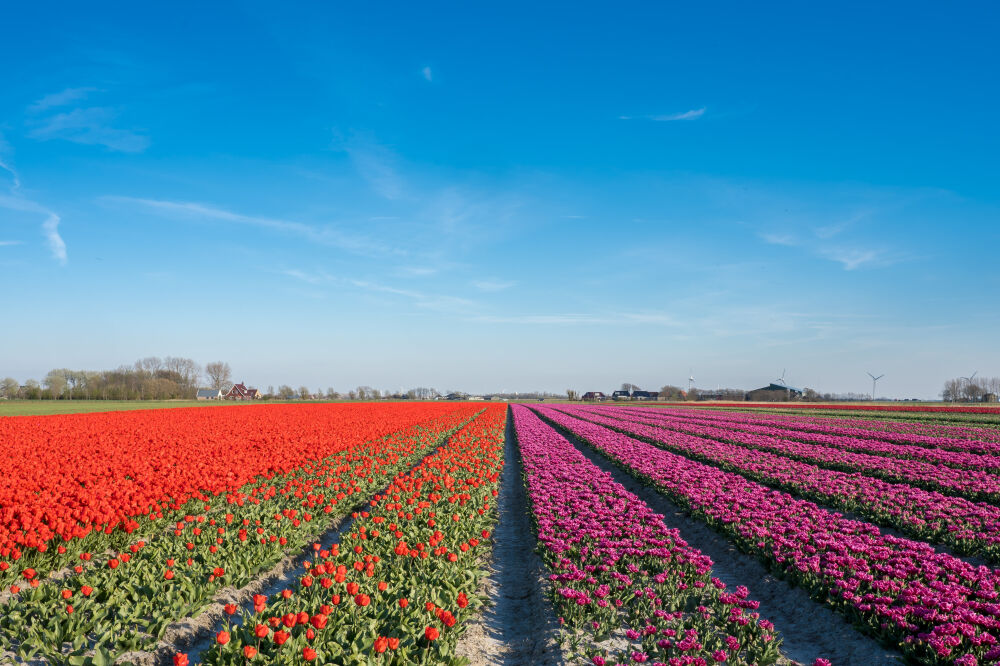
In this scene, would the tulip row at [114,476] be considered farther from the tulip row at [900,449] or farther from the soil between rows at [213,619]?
the tulip row at [900,449]

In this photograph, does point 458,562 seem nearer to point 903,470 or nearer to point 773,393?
point 903,470

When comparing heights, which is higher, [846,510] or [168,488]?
[168,488]

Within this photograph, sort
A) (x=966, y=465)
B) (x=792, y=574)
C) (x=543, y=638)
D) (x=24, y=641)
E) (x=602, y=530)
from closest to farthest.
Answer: (x=24, y=641)
(x=543, y=638)
(x=792, y=574)
(x=602, y=530)
(x=966, y=465)

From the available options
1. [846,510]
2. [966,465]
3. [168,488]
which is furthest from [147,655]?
[966,465]

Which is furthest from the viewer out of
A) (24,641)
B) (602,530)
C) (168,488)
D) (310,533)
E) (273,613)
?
(168,488)

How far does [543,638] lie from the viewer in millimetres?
6141

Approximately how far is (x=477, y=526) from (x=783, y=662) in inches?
202

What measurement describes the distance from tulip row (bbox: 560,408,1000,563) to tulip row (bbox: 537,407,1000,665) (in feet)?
4.48

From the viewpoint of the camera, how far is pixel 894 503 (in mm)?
11469

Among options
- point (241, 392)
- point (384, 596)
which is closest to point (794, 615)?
point (384, 596)

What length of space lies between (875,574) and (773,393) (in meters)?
167

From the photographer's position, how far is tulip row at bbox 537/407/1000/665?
533 cm

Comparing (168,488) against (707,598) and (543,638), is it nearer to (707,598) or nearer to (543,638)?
(543,638)

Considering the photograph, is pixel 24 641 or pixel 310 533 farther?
pixel 310 533
